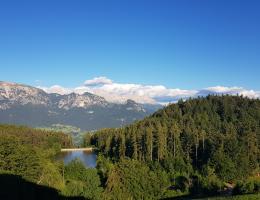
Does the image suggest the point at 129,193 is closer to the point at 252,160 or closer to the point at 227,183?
the point at 227,183

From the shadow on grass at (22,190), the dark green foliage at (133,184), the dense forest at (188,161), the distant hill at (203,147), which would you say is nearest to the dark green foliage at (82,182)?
the shadow on grass at (22,190)

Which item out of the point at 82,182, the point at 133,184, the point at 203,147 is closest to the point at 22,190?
the point at 82,182

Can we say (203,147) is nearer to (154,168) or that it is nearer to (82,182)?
(154,168)

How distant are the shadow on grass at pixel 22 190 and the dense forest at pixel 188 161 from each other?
11.6m

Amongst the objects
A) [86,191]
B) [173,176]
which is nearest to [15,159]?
[86,191]

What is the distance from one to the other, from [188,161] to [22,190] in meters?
67.8

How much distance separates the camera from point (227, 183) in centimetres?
11181

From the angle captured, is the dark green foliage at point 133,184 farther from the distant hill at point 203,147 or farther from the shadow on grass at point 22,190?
the distant hill at point 203,147

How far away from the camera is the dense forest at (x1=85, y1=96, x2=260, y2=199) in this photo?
8981 cm

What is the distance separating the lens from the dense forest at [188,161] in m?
89.8

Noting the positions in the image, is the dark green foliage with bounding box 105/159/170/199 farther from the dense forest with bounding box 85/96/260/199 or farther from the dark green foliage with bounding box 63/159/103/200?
the dark green foliage with bounding box 63/159/103/200

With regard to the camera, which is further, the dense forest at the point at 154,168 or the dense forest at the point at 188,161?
the dense forest at the point at 188,161

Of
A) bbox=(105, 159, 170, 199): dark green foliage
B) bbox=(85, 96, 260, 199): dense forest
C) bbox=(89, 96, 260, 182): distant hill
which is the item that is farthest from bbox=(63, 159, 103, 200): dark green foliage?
bbox=(89, 96, 260, 182): distant hill

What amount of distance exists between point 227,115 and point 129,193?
377ft
